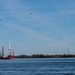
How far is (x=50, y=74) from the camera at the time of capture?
234 ft

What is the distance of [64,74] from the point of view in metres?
69.9

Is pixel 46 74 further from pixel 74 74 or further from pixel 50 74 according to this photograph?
pixel 74 74

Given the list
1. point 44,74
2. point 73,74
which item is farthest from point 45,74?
point 73,74

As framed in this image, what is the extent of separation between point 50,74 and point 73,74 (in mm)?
5170

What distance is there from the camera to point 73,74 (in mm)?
68875

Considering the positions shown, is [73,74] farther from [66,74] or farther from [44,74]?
[44,74]

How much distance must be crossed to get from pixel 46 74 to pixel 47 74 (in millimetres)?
210

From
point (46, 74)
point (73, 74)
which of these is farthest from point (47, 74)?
point (73, 74)

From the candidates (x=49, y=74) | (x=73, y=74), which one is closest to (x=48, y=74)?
(x=49, y=74)

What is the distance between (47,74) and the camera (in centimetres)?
7119

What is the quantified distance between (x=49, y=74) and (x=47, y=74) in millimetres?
443

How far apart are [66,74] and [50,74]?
351cm

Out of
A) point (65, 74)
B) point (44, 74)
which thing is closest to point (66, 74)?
point (65, 74)

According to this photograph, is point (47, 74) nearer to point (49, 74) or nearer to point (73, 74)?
point (49, 74)
